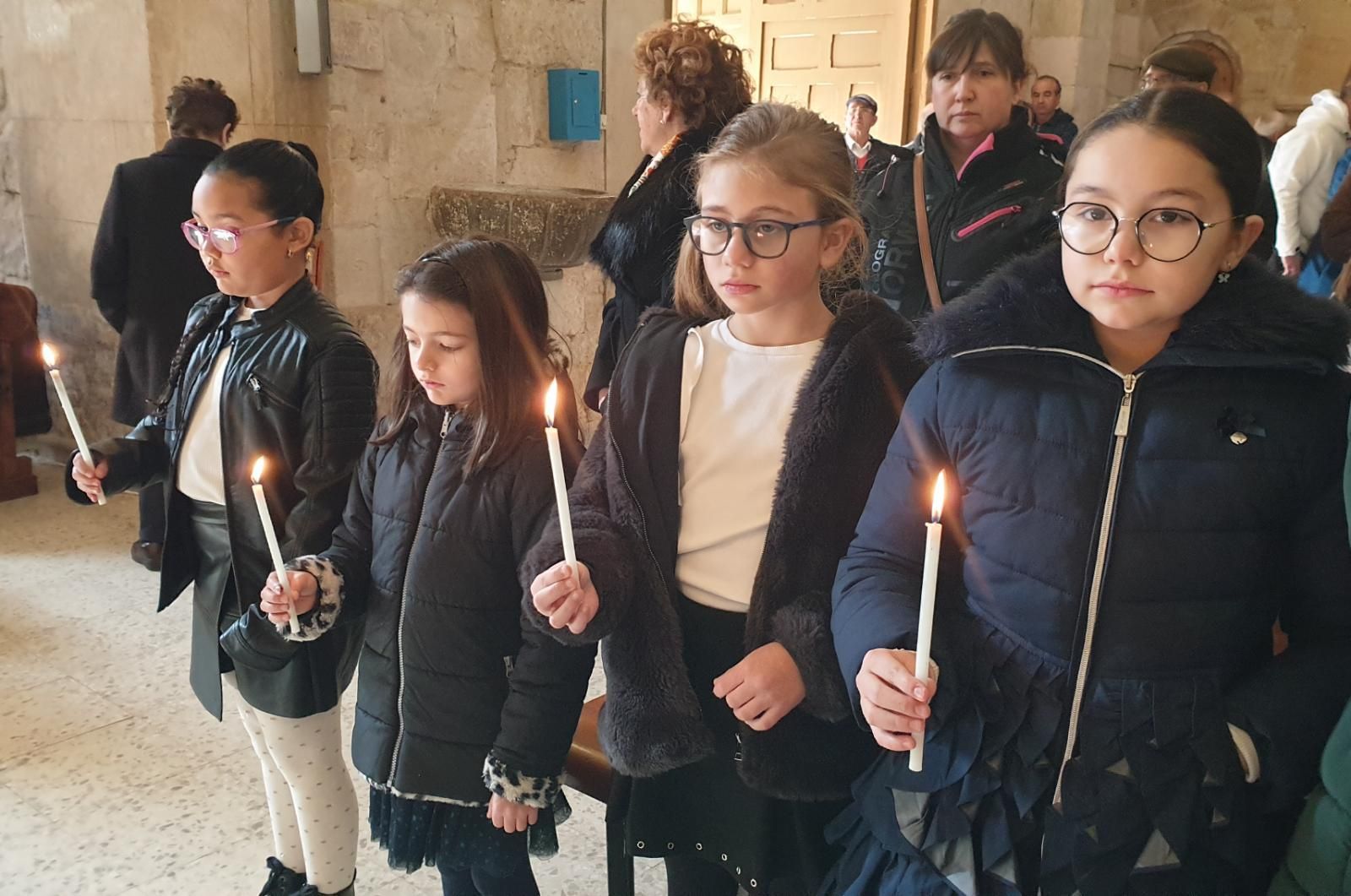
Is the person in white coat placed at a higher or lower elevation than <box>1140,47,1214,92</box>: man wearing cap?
lower

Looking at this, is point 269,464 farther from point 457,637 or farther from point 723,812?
point 723,812

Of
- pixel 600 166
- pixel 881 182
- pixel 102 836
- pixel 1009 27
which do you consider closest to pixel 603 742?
pixel 102 836

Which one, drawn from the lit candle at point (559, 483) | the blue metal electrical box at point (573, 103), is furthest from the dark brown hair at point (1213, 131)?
the blue metal electrical box at point (573, 103)

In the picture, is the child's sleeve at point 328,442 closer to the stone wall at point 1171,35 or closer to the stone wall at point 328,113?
the stone wall at point 328,113

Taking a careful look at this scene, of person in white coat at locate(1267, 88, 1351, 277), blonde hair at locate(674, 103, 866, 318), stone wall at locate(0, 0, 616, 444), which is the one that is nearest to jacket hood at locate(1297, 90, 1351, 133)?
person in white coat at locate(1267, 88, 1351, 277)

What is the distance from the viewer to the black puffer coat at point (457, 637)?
4.56 feet

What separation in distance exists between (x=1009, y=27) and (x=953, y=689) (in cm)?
180

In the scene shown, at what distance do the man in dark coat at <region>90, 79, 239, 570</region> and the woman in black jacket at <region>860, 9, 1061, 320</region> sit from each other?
2213 millimetres

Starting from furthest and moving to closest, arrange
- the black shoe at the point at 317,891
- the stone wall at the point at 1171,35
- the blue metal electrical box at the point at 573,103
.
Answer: the stone wall at the point at 1171,35 < the blue metal electrical box at the point at 573,103 < the black shoe at the point at 317,891

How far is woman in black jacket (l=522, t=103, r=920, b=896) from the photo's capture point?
4.05ft

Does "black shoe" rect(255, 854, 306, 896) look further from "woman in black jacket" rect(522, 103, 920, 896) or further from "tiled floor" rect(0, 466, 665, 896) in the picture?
"woman in black jacket" rect(522, 103, 920, 896)

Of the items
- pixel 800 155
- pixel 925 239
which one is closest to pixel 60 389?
pixel 800 155

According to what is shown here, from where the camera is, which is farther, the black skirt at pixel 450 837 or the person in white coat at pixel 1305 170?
the person in white coat at pixel 1305 170

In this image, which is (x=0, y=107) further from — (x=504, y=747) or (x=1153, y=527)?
(x=1153, y=527)
